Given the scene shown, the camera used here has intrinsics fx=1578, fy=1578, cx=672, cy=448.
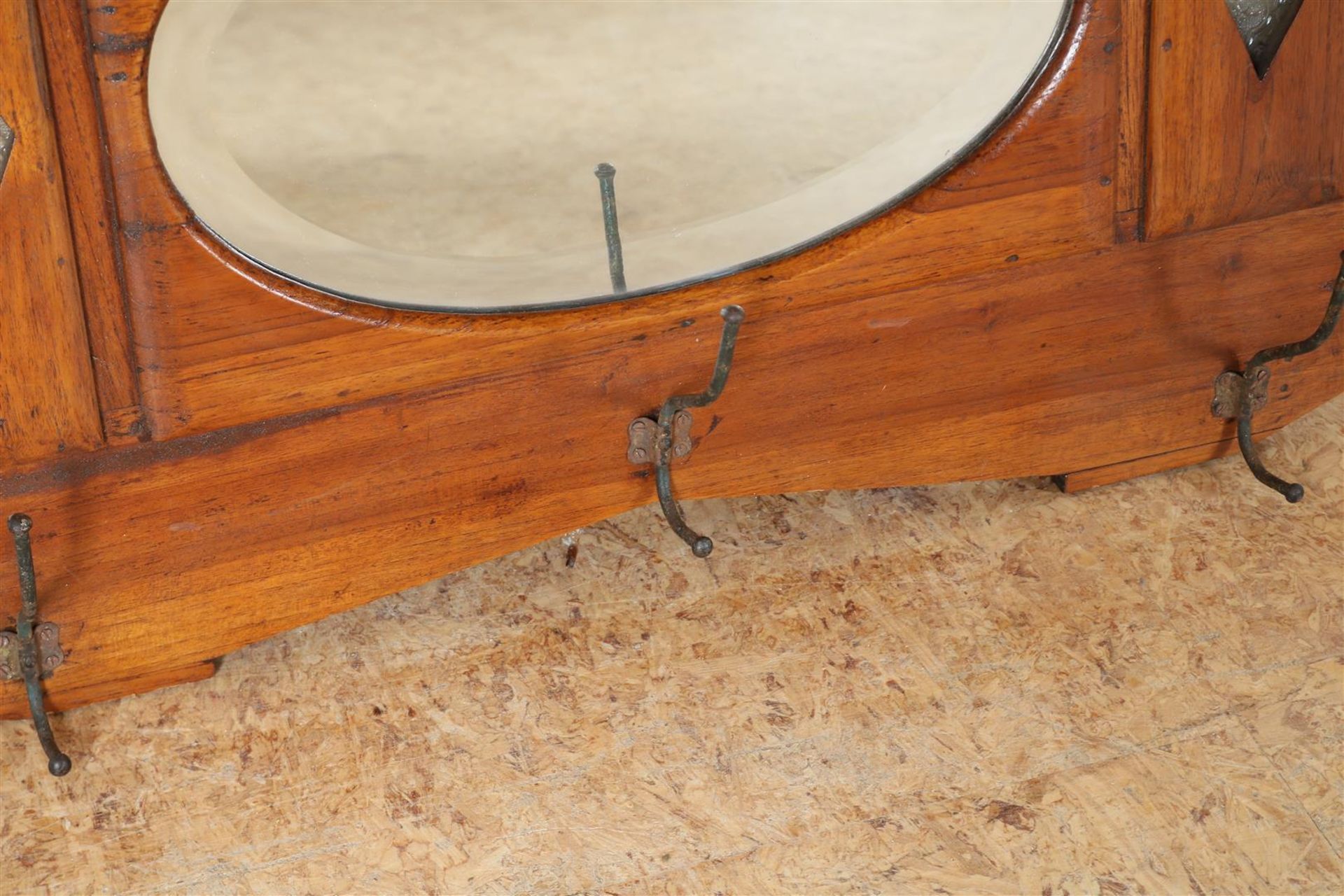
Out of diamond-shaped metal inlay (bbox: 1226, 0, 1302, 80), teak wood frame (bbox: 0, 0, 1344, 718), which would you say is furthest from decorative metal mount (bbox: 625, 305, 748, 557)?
diamond-shaped metal inlay (bbox: 1226, 0, 1302, 80)

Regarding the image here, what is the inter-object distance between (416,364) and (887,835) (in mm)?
523

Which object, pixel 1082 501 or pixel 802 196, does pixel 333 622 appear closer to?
pixel 802 196

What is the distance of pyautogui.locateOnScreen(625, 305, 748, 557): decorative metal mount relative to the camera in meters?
1.33

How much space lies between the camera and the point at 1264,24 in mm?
1344

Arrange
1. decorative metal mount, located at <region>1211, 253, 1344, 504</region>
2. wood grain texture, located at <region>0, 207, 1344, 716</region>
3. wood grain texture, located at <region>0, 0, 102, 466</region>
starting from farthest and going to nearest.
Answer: decorative metal mount, located at <region>1211, 253, 1344, 504</region> < wood grain texture, located at <region>0, 207, 1344, 716</region> < wood grain texture, located at <region>0, 0, 102, 466</region>

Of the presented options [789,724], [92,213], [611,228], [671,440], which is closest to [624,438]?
[671,440]

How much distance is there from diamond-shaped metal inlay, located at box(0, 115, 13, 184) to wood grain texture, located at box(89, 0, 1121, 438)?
66mm

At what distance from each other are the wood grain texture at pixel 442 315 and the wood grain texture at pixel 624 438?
0.02 m

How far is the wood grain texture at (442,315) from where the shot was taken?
3.71ft

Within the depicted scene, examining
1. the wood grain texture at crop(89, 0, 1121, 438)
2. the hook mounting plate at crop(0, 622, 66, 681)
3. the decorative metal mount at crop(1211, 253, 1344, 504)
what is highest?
the wood grain texture at crop(89, 0, 1121, 438)

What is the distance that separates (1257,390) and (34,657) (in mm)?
1122

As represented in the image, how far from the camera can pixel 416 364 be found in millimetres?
1266

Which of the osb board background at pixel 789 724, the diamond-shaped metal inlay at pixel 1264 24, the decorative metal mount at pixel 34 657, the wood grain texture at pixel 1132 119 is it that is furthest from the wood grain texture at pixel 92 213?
the diamond-shaped metal inlay at pixel 1264 24

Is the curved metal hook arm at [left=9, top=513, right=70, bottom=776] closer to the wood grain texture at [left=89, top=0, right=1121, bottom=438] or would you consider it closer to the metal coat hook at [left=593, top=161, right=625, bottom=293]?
the wood grain texture at [left=89, top=0, right=1121, bottom=438]
